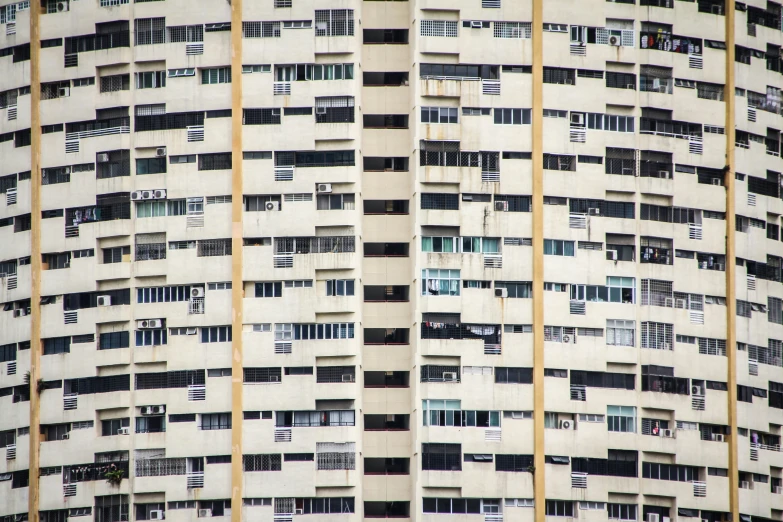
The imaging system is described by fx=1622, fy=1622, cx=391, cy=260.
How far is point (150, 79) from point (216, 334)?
39.2 ft

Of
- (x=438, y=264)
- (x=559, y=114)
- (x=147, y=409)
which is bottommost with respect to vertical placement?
(x=147, y=409)

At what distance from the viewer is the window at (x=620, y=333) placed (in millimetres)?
70812

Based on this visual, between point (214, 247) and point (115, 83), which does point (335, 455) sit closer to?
point (214, 247)

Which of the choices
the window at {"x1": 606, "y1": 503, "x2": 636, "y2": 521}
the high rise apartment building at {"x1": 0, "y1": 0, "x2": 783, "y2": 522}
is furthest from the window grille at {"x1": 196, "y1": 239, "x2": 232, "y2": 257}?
the window at {"x1": 606, "y1": 503, "x2": 636, "y2": 521}

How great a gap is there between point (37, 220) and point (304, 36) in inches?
575

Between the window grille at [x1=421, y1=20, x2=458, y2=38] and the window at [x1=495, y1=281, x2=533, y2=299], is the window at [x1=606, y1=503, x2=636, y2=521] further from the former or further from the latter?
the window grille at [x1=421, y1=20, x2=458, y2=38]

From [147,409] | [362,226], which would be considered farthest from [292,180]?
[147,409]

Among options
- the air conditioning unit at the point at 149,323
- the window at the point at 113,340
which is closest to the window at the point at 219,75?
the air conditioning unit at the point at 149,323

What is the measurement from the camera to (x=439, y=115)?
71.0 m

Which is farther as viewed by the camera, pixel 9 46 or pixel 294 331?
pixel 9 46

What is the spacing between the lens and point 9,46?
74875mm

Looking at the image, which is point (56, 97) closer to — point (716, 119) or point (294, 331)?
point (294, 331)

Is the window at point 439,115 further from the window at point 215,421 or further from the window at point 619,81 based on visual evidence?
the window at point 215,421

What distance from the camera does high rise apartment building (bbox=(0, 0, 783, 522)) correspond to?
69.5 metres
